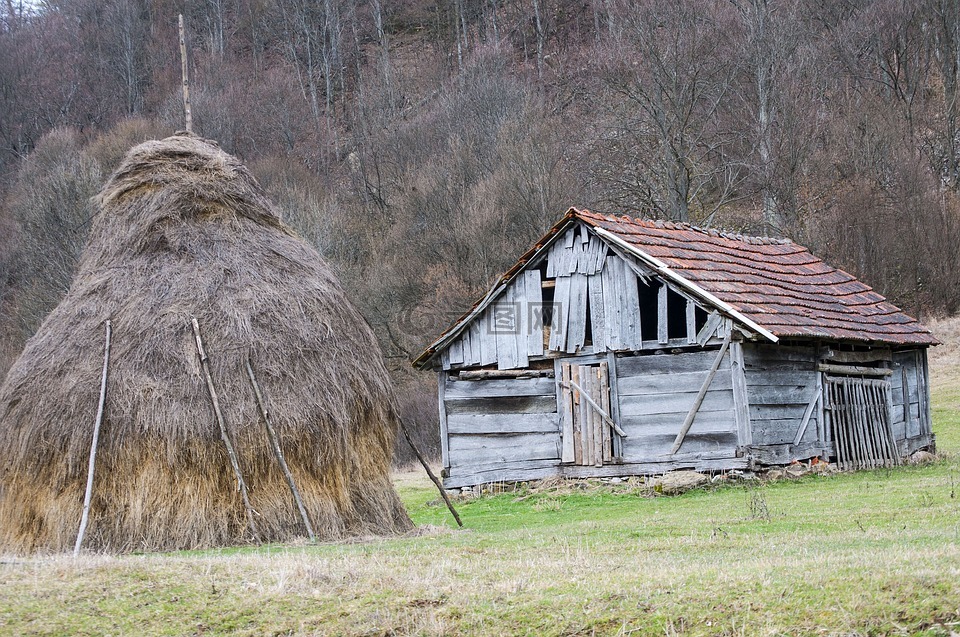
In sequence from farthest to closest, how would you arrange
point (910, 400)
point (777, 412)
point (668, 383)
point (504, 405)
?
point (910, 400) < point (504, 405) < point (668, 383) < point (777, 412)

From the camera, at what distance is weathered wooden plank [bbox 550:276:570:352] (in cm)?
2183

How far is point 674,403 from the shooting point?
810 inches

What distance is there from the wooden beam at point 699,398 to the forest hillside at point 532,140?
57.2ft

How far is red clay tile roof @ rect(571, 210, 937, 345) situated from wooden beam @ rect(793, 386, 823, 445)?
1214 mm

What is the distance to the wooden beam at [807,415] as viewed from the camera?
20750 millimetres

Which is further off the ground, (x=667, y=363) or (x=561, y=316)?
(x=561, y=316)

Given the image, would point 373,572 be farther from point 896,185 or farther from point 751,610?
point 896,185

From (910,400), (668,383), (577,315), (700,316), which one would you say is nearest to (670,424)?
(668,383)

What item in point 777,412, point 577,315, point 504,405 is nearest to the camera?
point 777,412

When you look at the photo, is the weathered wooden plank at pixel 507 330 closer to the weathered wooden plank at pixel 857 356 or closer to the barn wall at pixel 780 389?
the barn wall at pixel 780 389

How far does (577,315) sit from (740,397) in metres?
3.83

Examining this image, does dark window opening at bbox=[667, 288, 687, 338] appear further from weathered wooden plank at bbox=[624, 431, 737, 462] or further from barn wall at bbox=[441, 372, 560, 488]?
weathered wooden plank at bbox=[624, 431, 737, 462]

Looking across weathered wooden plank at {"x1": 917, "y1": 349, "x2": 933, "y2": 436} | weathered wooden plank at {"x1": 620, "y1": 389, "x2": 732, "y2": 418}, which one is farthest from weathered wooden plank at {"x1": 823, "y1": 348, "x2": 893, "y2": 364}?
weathered wooden plank at {"x1": 917, "y1": 349, "x2": 933, "y2": 436}

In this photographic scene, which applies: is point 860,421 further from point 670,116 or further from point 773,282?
point 670,116
